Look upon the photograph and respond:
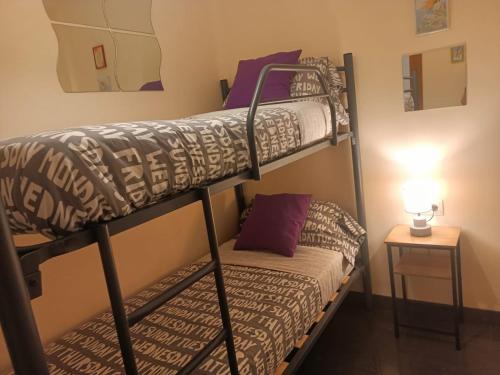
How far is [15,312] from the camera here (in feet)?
2.42

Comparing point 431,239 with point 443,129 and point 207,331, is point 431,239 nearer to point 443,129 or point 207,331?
point 443,129

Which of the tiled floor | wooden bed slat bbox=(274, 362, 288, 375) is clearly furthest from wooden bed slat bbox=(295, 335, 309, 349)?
the tiled floor

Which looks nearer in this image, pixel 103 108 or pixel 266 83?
pixel 103 108

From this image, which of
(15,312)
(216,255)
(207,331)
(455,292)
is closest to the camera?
(15,312)

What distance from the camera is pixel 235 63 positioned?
301cm

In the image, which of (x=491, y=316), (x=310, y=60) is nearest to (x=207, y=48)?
(x=310, y=60)

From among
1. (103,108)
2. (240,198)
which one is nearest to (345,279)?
(240,198)

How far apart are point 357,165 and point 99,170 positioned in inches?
81.6

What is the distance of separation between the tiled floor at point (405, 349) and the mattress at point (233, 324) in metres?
0.45

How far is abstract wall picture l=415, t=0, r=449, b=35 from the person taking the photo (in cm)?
220

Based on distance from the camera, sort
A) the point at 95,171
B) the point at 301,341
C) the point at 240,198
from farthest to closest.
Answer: the point at 240,198
the point at 301,341
the point at 95,171

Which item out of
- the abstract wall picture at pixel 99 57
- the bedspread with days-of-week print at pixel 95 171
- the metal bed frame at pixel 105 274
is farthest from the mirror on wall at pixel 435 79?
the abstract wall picture at pixel 99 57

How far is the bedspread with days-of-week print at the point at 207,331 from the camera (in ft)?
4.92

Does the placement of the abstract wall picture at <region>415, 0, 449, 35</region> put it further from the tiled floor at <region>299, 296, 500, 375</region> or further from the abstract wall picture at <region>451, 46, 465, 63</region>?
the tiled floor at <region>299, 296, 500, 375</region>
